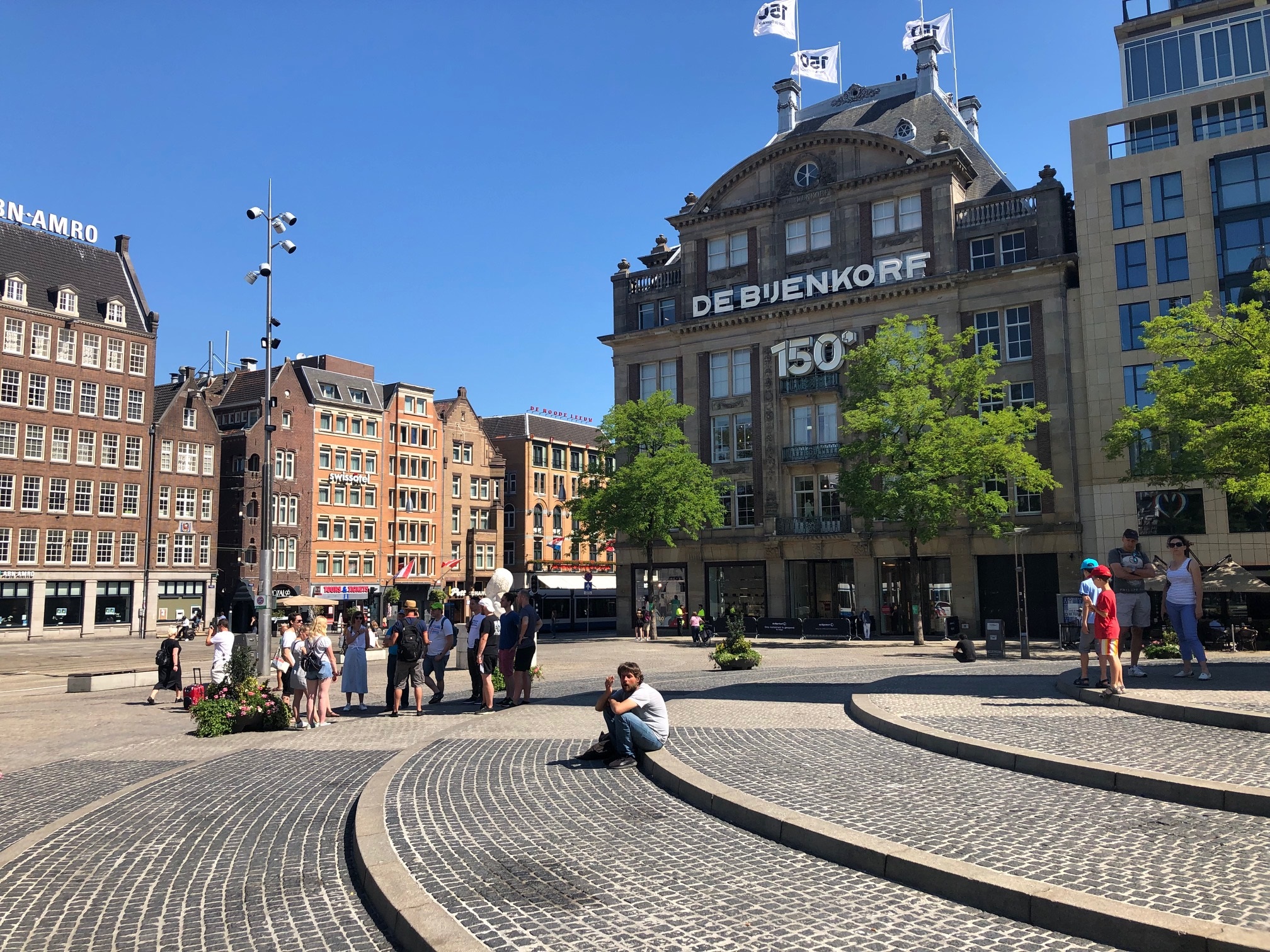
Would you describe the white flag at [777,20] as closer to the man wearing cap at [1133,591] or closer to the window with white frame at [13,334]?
the window with white frame at [13,334]

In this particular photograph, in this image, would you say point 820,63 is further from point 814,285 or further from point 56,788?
point 56,788

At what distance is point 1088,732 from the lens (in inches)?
413

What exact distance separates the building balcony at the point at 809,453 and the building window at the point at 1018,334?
8830mm

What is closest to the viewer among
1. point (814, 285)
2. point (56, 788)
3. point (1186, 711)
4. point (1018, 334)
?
point (1186, 711)

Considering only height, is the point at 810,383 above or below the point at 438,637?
above

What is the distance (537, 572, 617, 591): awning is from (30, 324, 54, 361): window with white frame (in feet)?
109

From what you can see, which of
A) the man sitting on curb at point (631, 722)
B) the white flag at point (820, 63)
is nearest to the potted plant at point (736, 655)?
the man sitting on curb at point (631, 722)

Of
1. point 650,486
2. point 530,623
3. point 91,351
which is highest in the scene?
point 91,351

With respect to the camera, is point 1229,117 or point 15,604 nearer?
point 1229,117

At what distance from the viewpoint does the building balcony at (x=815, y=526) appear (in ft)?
154

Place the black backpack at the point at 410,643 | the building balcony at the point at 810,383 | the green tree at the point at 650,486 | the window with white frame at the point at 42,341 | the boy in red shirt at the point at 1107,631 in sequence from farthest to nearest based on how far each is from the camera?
the window with white frame at the point at 42,341 → the building balcony at the point at 810,383 → the green tree at the point at 650,486 → the black backpack at the point at 410,643 → the boy in red shirt at the point at 1107,631

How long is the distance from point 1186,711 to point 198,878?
10.2m

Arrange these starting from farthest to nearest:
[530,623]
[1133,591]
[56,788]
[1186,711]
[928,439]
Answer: [928,439], [530,623], [1133,591], [56,788], [1186,711]

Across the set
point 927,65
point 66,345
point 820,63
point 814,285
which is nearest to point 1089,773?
point 814,285
